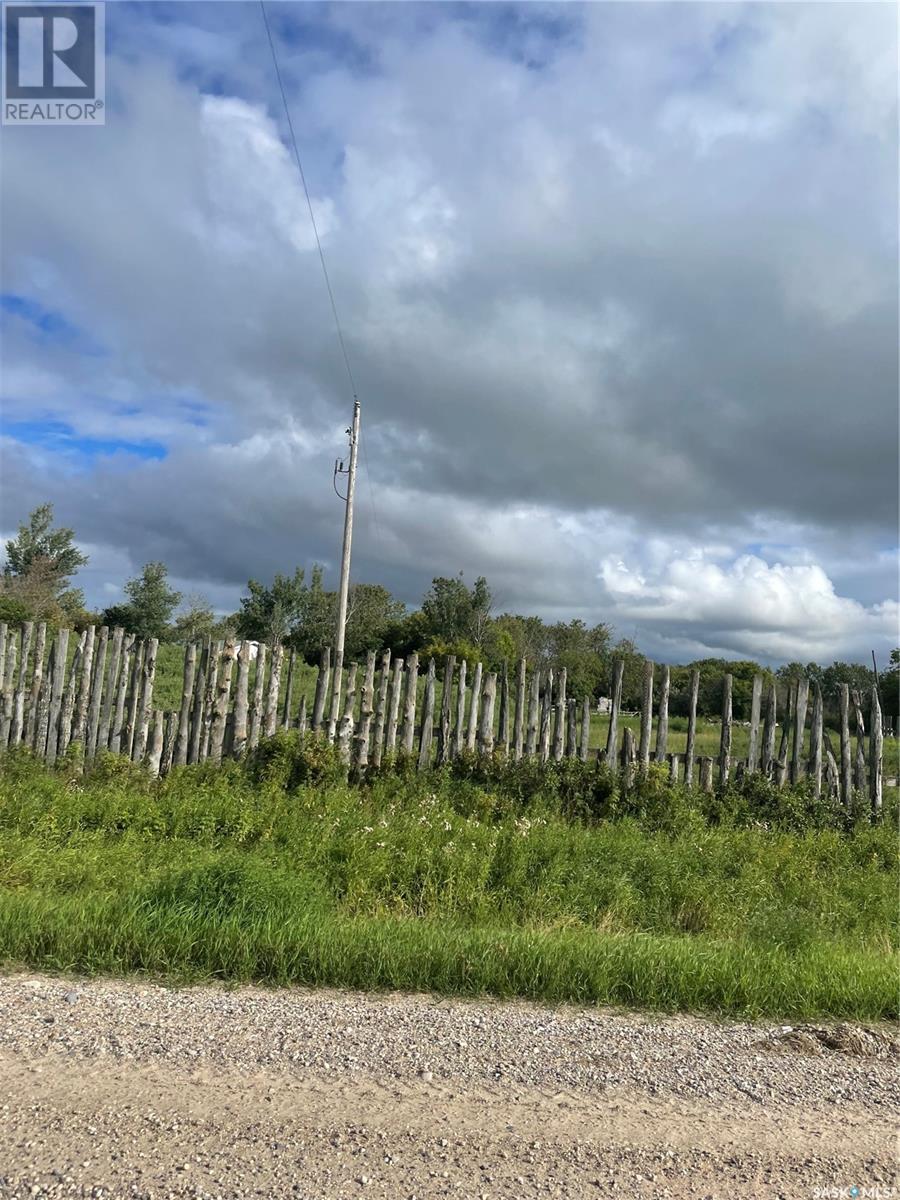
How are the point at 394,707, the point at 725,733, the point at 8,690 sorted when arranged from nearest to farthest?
the point at 725,733 < the point at 394,707 < the point at 8,690

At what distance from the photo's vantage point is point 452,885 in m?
6.38

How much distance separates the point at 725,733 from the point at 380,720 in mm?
4273

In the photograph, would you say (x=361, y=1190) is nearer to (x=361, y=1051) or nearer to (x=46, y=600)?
(x=361, y=1051)

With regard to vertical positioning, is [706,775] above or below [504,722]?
below

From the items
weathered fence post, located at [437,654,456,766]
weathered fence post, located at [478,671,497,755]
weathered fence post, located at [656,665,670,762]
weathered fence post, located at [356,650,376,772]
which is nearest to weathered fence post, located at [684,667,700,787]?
weathered fence post, located at [656,665,670,762]

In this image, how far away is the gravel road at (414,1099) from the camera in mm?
2648


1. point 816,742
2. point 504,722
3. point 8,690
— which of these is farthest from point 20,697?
point 816,742

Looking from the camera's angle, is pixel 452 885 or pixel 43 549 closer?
pixel 452 885

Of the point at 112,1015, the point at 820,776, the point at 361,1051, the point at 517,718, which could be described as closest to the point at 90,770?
the point at 517,718

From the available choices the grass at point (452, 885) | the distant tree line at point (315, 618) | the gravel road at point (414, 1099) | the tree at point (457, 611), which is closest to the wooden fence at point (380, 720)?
the grass at point (452, 885)

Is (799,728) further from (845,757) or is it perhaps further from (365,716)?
(365,716)

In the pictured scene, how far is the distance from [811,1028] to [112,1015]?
11.6 feet

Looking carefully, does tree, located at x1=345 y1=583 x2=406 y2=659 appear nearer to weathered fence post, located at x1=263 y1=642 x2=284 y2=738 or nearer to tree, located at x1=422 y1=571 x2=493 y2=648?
tree, located at x1=422 y1=571 x2=493 y2=648

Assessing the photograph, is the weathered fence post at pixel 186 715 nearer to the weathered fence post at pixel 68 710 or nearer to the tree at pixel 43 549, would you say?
the weathered fence post at pixel 68 710
